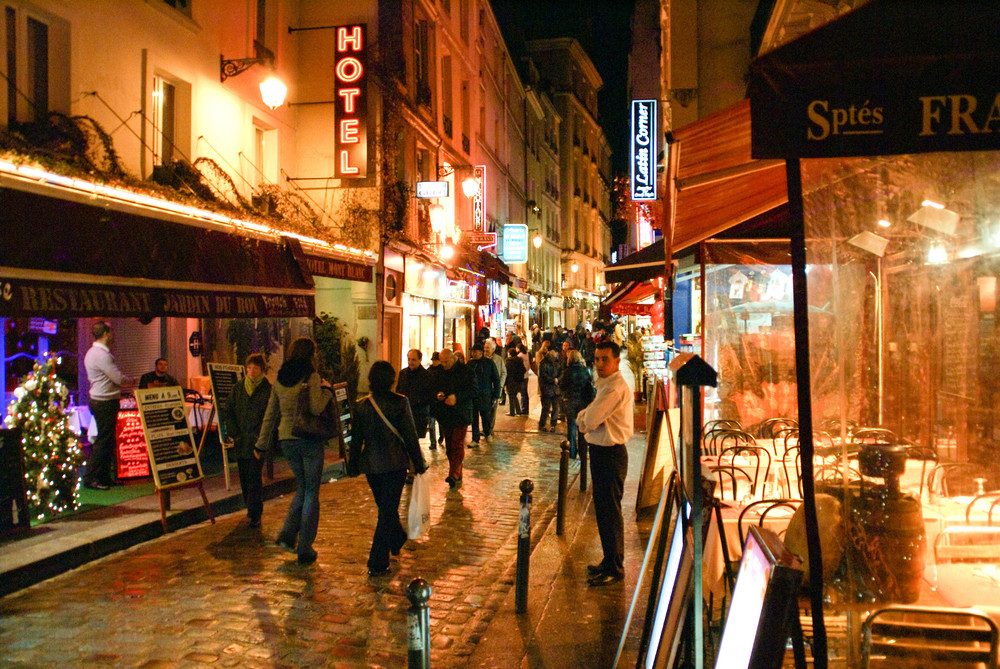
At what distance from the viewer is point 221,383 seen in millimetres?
10258

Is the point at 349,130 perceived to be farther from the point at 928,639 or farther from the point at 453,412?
the point at 928,639

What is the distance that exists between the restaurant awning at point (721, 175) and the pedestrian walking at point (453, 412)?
4.36m

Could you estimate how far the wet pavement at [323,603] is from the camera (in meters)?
4.83

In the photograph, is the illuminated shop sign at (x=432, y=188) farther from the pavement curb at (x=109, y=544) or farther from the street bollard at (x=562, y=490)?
the street bollard at (x=562, y=490)

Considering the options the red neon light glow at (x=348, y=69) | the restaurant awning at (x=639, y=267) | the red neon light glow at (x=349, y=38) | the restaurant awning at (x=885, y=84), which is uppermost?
the red neon light glow at (x=349, y=38)

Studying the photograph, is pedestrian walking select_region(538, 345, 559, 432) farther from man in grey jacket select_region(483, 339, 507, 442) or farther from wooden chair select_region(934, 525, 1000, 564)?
wooden chair select_region(934, 525, 1000, 564)

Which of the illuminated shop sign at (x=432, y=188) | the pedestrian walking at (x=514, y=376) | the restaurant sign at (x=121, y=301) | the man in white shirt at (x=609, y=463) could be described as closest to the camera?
the man in white shirt at (x=609, y=463)

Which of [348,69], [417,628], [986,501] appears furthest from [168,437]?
[348,69]

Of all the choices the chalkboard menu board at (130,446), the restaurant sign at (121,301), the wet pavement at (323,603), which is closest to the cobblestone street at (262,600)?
the wet pavement at (323,603)

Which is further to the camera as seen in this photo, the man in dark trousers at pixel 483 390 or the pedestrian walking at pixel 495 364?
the pedestrian walking at pixel 495 364

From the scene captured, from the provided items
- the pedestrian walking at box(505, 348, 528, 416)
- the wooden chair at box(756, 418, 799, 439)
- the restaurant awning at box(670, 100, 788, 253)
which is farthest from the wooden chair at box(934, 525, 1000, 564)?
the pedestrian walking at box(505, 348, 528, 416)

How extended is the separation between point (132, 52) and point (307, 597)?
908 centimetres

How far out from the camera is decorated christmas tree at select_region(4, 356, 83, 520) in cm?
761

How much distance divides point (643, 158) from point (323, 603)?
16332mm
